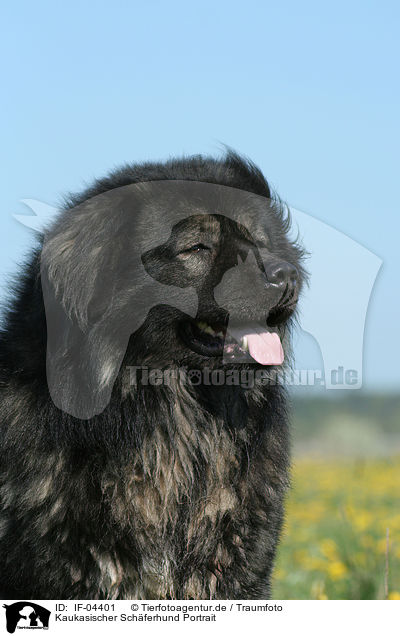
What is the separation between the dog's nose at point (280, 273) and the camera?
3.61 m

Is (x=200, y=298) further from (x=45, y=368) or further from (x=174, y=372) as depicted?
(x=45, y=368)

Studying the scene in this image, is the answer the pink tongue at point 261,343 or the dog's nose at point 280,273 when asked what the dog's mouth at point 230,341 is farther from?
the dog's nose at point 280,273

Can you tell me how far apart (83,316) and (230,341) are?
0.72m

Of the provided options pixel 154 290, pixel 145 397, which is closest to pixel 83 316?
pixel 154 290

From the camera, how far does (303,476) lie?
1444cm

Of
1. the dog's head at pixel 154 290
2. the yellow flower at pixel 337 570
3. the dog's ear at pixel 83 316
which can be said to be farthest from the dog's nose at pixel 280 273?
the yellow flower at pixel 337 570

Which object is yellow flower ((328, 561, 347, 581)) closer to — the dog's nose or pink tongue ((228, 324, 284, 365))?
pink tongue ((228, 324, 284, 365))

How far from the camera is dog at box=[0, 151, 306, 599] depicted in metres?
3.64

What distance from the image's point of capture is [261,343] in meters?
3.78
